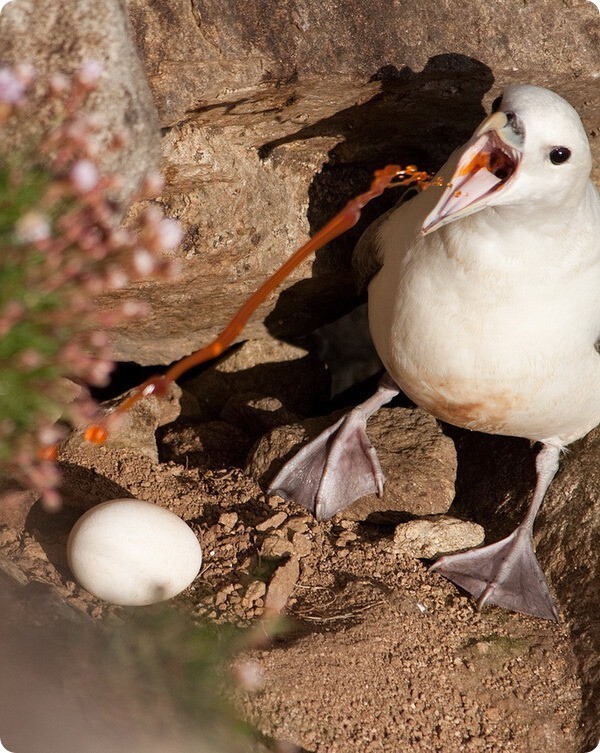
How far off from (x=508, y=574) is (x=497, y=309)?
3.09ft

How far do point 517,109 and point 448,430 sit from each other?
1.80 meters

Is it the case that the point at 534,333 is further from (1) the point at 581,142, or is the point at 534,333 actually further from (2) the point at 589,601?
(2) the point at 589,601

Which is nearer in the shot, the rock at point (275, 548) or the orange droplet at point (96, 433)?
the rock at point (275, 548)

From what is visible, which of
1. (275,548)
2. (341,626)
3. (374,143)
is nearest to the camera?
(341,626)

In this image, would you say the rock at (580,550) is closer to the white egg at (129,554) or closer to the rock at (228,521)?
the rock at (228,521)

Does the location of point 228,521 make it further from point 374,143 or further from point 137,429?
point 374,143

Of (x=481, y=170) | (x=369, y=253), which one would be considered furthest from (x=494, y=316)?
(x=369, y=253)

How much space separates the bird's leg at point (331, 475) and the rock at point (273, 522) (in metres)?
0.15

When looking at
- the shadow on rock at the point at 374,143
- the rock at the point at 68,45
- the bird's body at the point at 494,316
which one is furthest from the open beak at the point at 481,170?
the rock at the point at 68,45

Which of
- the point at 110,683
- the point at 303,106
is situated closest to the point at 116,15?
the point at 303,106

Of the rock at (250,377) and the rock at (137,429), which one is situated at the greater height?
the rock at (137,429)

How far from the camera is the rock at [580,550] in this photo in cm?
286

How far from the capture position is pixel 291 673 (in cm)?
259

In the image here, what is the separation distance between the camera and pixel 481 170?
2.49 meters
